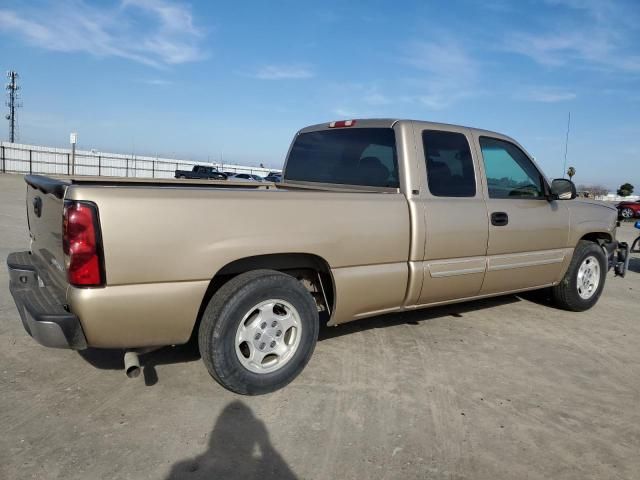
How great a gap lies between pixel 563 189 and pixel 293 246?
3.07m

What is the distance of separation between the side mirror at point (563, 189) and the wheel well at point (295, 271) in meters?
2.67

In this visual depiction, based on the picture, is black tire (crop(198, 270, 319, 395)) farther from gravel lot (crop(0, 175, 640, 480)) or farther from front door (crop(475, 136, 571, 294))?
front door (crop(475, 136, 571, 294))

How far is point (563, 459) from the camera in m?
2.73

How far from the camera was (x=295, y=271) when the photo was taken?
3.71 meters

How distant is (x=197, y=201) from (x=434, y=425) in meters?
1.92

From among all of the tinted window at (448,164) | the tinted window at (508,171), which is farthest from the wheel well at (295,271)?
the tinted window at (508,171)

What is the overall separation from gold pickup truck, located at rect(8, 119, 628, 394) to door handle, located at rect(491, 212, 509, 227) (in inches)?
0.5

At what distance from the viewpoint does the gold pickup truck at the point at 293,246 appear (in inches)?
108

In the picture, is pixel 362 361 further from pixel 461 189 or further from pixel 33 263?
pixel 33 263

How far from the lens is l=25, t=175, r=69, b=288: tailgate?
9.58ft

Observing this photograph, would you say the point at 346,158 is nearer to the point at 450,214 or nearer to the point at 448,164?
the point at 448,164

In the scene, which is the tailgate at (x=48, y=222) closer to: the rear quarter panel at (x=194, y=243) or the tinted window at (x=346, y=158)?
the rear quarter panel at (x=194, y=243)

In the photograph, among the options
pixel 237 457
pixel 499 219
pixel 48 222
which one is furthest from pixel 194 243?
pixel 499 219

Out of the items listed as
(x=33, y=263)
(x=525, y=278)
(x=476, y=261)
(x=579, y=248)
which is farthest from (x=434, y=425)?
(x=579, y=248)
